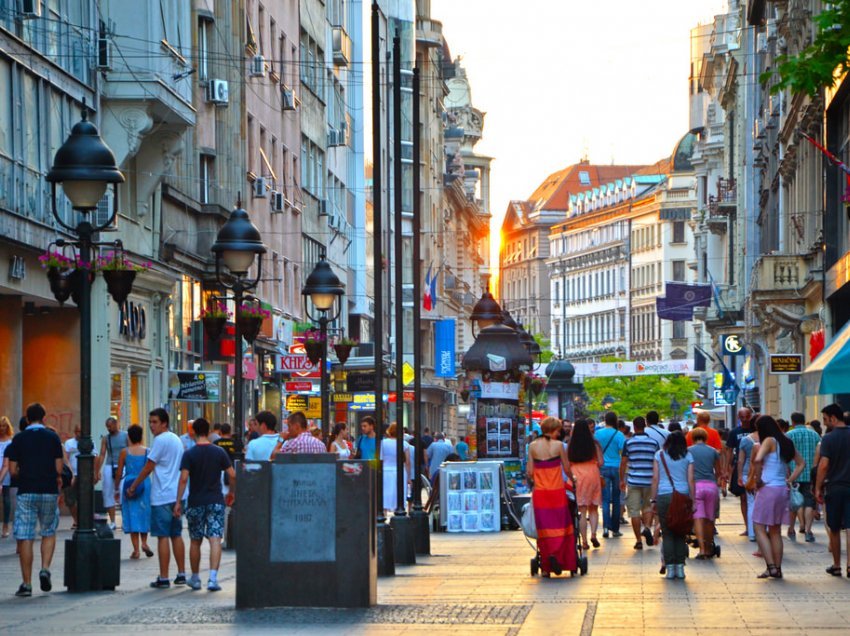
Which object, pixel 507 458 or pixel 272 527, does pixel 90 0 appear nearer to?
pixel 507 458

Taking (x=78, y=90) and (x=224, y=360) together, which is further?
(x=224, y=360)

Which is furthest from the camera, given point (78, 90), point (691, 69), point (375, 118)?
point (691, 69)

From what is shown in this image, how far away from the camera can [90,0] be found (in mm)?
35188

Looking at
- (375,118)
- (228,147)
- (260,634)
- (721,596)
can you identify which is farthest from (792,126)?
(260,634)

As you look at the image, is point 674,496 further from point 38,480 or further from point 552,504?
point 38,480

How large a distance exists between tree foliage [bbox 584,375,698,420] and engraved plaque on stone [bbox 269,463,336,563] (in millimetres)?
125826

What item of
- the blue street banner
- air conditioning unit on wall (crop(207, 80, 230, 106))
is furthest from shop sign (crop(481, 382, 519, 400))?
the blue street banner

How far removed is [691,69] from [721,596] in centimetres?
10888

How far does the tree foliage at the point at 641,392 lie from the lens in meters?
142

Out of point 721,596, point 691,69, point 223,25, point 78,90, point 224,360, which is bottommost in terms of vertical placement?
point 721,596

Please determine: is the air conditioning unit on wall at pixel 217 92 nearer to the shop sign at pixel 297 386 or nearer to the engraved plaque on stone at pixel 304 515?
the shop sign at pixel 297 386

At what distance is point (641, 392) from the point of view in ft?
468

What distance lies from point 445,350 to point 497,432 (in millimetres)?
59753

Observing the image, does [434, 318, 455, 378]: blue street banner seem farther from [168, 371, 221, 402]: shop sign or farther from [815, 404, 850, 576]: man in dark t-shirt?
[815, 404, 850, 576]: man in dark t-shirt
